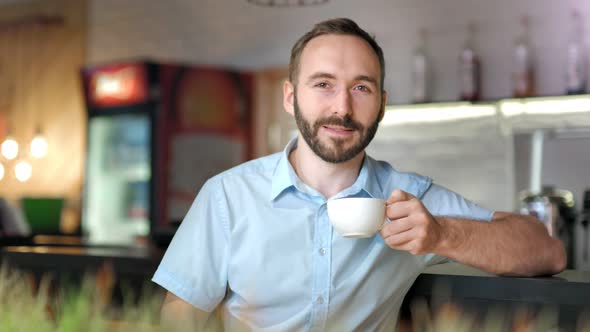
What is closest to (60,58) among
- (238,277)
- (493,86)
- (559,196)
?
(493,86)

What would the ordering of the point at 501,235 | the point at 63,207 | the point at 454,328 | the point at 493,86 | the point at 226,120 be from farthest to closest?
the point at 63,207 < the point at 226,120 < the point at 493,86 < the point at 501,235 < the point at 454,328

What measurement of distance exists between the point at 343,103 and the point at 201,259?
46 cm

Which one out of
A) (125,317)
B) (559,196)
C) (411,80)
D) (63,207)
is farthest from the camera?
(63,207)

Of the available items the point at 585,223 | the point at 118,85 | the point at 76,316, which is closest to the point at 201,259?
the point at 76,316

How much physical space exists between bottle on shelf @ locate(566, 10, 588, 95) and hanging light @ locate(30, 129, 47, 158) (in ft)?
15.9

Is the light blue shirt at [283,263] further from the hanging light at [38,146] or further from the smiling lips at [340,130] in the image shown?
the hanging light at [38,146]

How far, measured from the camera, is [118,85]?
6168 millimetres

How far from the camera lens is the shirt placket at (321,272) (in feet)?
5.28

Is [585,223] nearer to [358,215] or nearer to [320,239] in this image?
[320,239]

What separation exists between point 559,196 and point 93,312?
345 centimetres

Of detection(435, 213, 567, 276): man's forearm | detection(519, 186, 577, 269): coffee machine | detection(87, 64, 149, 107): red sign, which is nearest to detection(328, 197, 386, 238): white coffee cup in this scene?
detection(435, 213, 567, 276): man's forearm

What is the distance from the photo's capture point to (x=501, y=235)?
162 cm

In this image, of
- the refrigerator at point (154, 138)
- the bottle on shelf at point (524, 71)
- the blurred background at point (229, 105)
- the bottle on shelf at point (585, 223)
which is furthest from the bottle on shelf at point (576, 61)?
the refrigerator at point (154, 138)

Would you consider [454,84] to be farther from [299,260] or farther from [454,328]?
[454,328]
